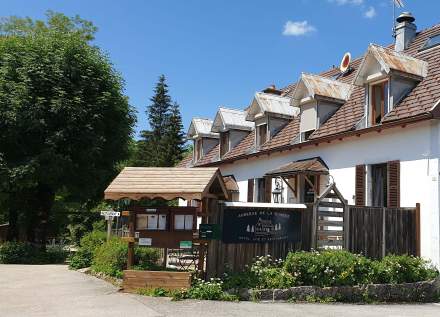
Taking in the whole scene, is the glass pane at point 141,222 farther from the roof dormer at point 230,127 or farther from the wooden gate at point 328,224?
the roof dormer at point 230,127

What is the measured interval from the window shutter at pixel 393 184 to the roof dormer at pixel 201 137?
14448 millimetres

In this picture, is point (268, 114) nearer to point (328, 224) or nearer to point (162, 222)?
point (328, 224)

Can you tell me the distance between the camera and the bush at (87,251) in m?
17.1

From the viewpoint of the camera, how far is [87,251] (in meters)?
17.6

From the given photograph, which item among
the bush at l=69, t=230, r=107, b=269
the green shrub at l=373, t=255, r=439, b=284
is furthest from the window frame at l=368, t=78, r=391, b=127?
the bush at l=69, t=230, r=107, b=269

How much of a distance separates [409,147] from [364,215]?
7.65ft

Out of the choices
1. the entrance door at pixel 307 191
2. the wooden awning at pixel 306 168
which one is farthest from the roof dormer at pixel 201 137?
the wooden awning at pixel 306 168

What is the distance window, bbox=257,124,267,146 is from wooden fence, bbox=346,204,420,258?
904cm

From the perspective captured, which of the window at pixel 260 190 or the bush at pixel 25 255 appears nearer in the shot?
the bush at pixel 25 255

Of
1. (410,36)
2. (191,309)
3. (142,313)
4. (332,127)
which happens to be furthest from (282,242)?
(410,36)

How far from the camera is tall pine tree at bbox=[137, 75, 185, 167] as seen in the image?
56375mm

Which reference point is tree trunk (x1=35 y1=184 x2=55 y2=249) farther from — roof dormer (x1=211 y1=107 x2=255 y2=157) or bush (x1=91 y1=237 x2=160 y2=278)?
roof dormer (x1=211 y1=107 x2=255 y2=157)

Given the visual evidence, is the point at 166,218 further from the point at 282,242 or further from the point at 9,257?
the point at 9,257

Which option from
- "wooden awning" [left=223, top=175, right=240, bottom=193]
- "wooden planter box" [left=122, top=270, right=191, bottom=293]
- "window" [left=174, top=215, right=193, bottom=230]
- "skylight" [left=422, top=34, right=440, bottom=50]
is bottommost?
"wooden planter box" [left=122, top=270, right=191, bottom=293]
